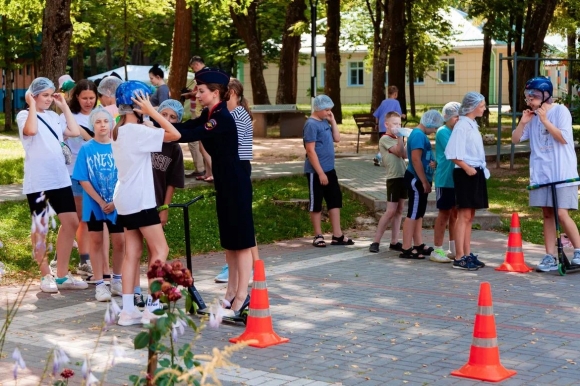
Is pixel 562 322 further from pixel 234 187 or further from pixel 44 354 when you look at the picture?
pixel 44 354

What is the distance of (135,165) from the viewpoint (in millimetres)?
7496

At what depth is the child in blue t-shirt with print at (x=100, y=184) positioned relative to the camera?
341 inches

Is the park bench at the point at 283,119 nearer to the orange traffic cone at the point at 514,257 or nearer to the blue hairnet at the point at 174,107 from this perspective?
the orange traffic cone at the point at 514,257

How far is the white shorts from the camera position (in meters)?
10.1

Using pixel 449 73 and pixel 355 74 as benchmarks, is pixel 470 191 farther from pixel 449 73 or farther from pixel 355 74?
pixel 355 74

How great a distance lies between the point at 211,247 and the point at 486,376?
619 cm

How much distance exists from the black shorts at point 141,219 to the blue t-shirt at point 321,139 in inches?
166

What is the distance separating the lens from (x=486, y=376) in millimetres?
6238

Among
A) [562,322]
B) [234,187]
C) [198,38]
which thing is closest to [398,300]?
[562,322]

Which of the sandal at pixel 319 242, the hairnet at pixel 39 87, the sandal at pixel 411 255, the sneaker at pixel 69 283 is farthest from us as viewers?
the sandal at pixel 319 242

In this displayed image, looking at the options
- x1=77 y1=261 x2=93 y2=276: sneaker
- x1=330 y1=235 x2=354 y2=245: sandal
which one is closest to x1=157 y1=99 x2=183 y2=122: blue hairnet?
x1=77 y1=261 x2=93 y2=276: sneaker

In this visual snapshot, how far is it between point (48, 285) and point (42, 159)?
3.97ft

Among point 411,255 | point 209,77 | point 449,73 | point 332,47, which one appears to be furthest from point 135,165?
point 449,73

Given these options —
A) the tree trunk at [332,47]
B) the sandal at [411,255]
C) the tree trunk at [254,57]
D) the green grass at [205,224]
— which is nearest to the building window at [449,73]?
the tree trunk at [254,57]
